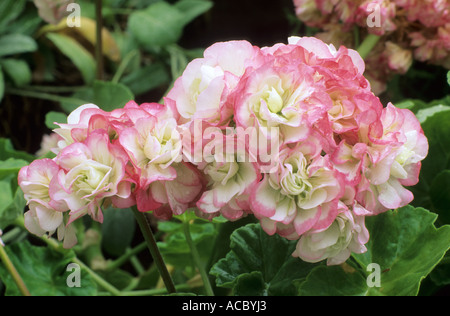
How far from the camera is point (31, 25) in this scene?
1.17 meters

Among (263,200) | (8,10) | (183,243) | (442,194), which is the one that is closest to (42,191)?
(263,200)

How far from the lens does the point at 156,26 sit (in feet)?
3.64

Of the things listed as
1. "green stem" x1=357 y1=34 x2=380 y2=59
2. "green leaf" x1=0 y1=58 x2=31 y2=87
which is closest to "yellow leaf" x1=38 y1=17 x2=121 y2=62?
"green leaf" x1=0 y1=58 x2=31 y2=87

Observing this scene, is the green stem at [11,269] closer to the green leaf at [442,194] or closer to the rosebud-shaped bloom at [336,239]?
the rosebud-shaped bloom at [336,239]

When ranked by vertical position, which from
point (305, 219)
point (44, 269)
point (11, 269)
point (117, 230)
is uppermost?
point (305, 219)

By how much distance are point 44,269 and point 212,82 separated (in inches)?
15.7

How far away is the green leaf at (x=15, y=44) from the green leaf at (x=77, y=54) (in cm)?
5

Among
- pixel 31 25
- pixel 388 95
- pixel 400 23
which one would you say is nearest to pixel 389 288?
pixel 400 23

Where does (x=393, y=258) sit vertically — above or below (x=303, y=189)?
below

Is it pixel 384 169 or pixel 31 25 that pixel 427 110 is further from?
pixel 31 25

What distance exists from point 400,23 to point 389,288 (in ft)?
1.31

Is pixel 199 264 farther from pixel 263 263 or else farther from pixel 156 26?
pixel 156 26

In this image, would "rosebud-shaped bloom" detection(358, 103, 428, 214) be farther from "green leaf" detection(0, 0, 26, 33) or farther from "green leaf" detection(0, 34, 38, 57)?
"green leaf" detection(0, 0, 26, 33)

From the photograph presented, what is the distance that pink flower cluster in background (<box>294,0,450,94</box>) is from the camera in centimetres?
75
